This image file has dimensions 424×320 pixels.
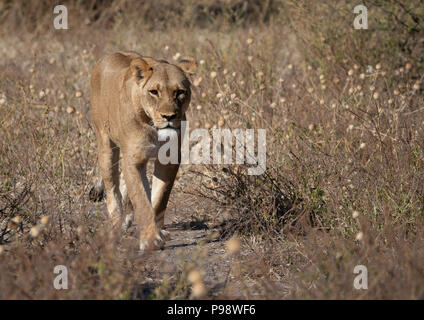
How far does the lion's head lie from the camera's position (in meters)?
3.67

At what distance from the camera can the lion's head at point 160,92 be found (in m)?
3.67

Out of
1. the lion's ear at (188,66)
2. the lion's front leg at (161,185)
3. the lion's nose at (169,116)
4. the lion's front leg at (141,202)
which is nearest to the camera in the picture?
the lion's nose at (169,116)

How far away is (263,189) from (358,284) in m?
1.47

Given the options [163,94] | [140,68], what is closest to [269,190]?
[163,94]

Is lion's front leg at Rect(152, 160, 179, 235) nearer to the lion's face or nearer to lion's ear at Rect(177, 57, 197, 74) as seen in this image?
the lion's face

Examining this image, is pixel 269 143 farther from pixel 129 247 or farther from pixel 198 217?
pixel 129 247

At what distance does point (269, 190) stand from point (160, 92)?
96 centimetres

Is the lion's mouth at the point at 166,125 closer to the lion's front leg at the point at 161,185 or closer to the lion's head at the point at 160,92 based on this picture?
the lion's head at the point at 160,92

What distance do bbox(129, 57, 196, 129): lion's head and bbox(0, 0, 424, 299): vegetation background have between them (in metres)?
0.31

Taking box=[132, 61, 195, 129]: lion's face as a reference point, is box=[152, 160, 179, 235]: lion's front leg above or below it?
below

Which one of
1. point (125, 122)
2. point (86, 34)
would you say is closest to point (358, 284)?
point (125, 122)

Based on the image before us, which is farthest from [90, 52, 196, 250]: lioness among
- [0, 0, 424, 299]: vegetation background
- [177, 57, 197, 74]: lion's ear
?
[0, 0, 424, 299]: vegetation background

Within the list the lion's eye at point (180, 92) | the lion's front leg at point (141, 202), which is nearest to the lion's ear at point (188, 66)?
the lion's eye at point (180, 92)

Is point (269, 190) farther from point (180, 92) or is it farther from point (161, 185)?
point (180, 92)
